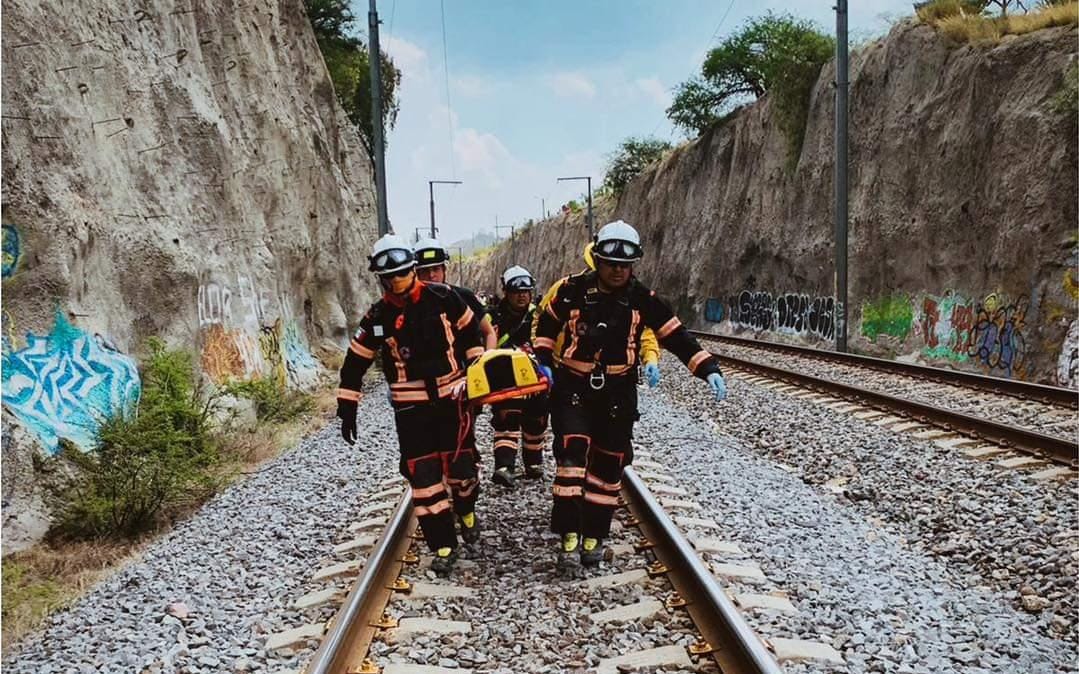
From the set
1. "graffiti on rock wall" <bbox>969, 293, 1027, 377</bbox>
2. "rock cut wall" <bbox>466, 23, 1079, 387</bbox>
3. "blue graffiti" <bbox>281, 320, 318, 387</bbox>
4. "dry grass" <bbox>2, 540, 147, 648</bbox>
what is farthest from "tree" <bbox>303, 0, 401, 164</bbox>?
"dry grass" <bbox>2, 540, 147, 648</bbox>

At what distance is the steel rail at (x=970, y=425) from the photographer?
714 cm

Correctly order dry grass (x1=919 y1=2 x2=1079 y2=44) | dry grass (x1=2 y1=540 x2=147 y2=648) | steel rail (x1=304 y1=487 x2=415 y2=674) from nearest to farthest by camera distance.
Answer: steel rail (x1=304 y1=487 x2=415 y2=674) < dry grass (x1=2 y1=540 x2=147 y2=648) < dry grass (x1=919 y1=2 x2=1079 y2=44)

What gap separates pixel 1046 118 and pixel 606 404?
614 inches

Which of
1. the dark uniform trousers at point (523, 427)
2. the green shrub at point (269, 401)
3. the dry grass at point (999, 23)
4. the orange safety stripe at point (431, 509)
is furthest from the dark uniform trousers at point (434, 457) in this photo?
the dry grass at point (999, 23)

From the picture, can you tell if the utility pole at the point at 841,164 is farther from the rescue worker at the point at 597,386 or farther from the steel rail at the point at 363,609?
the steel rail at the point at 363,609

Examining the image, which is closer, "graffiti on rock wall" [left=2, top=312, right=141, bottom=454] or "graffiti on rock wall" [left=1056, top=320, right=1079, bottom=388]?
"graffiti on rock wall" [left=2, top=312, right=141, bottom=454]

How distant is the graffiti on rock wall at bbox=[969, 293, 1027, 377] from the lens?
15297 millimetres

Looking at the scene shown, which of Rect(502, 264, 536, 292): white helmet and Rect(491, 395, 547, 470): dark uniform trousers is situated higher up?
Rect(502, 264, 536, 292): white helmet

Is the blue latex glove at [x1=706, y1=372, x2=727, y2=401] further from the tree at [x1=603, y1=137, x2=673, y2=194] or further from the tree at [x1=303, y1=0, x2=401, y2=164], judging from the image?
the tree at [x1=603, y1=137, x2=673, y2=194]

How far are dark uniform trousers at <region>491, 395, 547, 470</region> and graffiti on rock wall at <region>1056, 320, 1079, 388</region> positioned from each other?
1081cm

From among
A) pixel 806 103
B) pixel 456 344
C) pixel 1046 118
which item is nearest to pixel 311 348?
pixel 456 344

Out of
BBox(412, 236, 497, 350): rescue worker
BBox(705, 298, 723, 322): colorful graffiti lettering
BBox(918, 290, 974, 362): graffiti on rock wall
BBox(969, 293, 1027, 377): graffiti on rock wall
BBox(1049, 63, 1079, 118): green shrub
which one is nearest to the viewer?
BBox(412, 236, 497, 350): rescue worker

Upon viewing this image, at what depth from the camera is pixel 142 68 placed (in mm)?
10273

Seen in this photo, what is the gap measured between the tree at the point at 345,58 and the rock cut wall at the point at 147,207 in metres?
8.99
